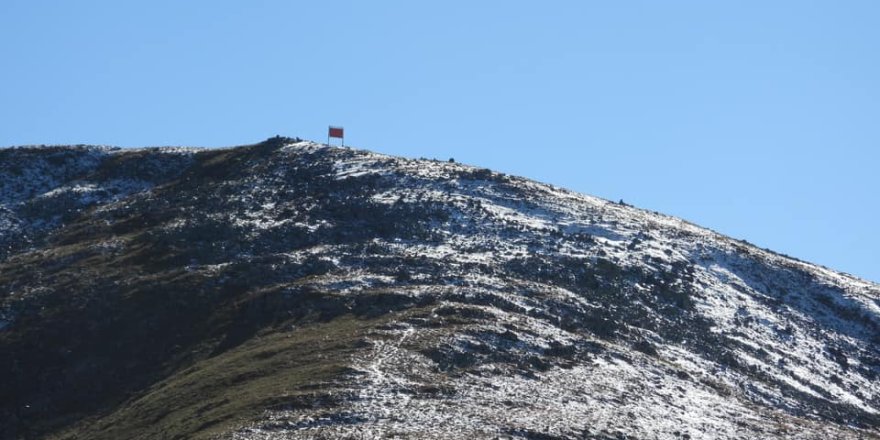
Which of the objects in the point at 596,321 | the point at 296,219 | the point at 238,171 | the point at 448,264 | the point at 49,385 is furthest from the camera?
the point at 238,171

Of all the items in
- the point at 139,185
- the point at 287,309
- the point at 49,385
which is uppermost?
the point at 139,185

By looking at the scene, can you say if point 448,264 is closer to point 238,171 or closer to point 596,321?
point 596,321

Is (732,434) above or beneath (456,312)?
beneath

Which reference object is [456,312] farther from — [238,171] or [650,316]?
[238,171]

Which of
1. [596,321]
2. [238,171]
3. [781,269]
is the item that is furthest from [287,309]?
[781,269]

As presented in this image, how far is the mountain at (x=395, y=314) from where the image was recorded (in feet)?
165

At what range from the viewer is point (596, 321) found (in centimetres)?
6631

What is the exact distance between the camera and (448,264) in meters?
73.5

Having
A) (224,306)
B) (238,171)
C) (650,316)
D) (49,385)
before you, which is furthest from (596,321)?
(238,171)

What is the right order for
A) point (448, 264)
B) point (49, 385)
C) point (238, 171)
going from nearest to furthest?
point (49, 385)
point (448, 264)
point (238, 171)

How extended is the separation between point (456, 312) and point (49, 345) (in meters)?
26.4

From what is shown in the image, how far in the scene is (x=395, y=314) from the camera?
2464 inches

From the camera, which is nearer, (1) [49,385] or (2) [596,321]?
(1) [49,385]

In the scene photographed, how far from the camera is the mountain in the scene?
1980 inches
